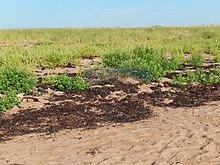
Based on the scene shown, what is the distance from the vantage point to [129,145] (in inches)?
215

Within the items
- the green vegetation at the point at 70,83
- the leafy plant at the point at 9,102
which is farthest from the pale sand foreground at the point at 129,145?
the green vegetation at the point at 70,83

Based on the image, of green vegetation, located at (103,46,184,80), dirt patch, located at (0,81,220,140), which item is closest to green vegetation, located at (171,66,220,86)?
dirt patch, located at (0,81,220,140)

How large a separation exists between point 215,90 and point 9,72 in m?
4.81

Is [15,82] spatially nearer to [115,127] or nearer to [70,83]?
[70,83]

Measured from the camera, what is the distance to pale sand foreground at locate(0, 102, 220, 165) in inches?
195

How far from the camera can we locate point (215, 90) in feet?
30.4

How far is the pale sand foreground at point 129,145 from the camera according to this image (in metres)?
4.96

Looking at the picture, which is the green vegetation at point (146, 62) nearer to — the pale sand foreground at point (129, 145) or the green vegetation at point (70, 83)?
the green vegetation at point (70, 83)

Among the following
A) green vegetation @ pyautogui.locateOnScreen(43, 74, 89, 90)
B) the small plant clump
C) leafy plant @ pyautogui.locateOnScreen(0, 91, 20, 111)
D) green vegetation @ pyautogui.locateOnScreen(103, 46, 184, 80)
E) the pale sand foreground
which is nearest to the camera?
the pale sand foreground

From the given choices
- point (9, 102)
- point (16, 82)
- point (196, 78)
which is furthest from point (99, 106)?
point (196, 78)

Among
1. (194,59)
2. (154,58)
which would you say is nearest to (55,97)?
(154,58)

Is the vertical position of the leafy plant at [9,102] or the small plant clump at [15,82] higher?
the small plant clump at [15,82]

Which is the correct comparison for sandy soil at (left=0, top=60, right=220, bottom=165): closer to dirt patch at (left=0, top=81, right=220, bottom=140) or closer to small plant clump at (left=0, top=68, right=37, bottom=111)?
dirt patch at (left=0, top=81, right=220, bottom=140)

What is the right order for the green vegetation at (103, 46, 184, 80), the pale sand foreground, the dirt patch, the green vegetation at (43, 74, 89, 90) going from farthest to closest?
the green vegetation at (103, 46, 184, 80)
the green vegetation at (43, 74, 89, 90)
the dirt patch
the pale sand foreground
